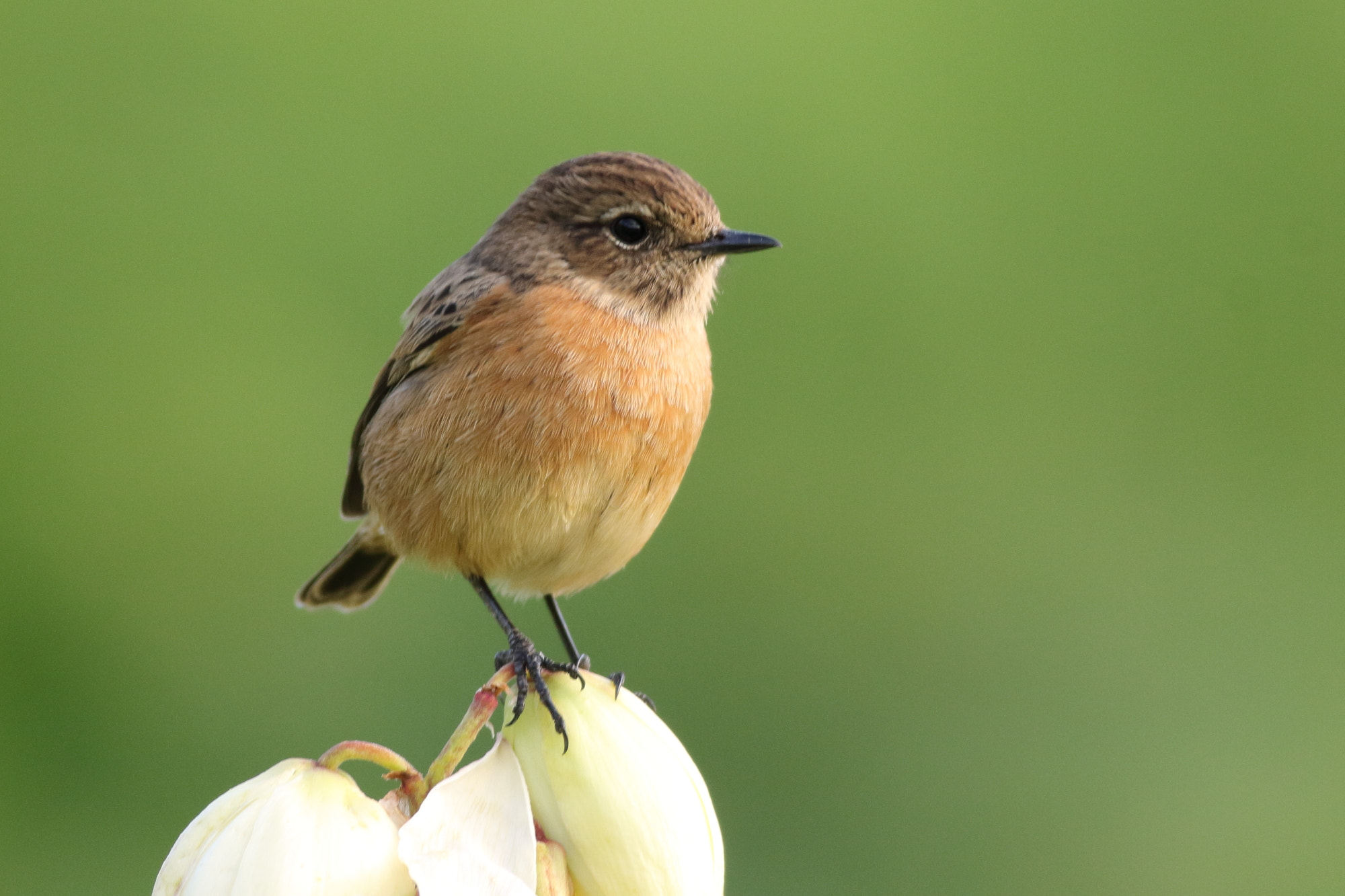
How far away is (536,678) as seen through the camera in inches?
97.1

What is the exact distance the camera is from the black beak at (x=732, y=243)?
3787mm

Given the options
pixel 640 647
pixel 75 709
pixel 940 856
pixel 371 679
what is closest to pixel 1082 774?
pixel 940 856

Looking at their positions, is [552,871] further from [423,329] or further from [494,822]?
[423,329]

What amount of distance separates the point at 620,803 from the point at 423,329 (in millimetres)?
2135

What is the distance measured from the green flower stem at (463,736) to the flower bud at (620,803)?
108mm

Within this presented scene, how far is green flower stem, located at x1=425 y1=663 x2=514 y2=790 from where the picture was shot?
2217 mm

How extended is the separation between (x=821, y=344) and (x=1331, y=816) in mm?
2566

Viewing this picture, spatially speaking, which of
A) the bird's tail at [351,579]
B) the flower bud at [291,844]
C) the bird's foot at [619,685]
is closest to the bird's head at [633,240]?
the bird's tail at [351,579]

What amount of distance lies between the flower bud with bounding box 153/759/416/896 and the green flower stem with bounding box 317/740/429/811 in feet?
0.09

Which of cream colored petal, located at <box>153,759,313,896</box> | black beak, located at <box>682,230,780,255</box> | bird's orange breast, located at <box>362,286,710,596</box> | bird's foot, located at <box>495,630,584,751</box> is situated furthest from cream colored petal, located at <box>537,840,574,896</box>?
black beak, located at <box>682,230,780,255</box>

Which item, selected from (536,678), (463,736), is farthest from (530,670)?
(463,736)

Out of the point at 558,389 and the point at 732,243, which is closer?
the point at 558,389

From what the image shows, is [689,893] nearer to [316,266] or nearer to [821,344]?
[821,344]

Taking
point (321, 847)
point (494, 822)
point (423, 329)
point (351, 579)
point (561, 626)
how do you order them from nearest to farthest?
point (321, 847)
point (494, 822)
point (423, 329)
point (561, 626)
point (351, 579)
